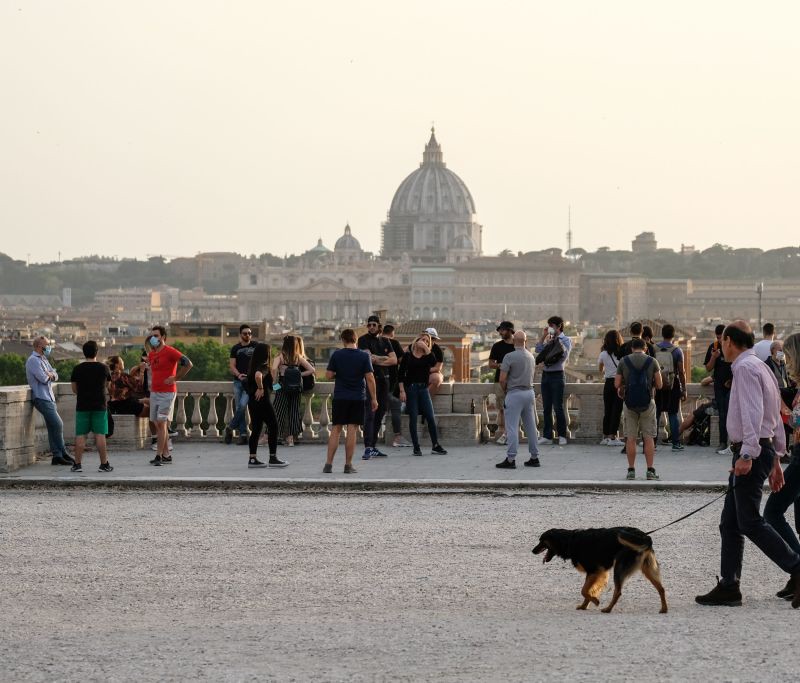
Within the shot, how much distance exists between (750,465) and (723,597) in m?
0.51

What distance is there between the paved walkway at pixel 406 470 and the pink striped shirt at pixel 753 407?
3.74 metres

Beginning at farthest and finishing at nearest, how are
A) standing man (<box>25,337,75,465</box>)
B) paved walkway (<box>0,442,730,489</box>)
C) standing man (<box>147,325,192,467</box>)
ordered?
1. standing man (<box>147,325,192,467</box>)
2. standing man (<box>25,337,75,465</box>)
3. paved walkway (<box>0,442,730,489</box>)

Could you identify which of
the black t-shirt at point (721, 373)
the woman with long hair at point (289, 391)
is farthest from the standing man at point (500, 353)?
the black t-shirt at point (721, 373)

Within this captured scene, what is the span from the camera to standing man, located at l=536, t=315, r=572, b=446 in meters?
13.6

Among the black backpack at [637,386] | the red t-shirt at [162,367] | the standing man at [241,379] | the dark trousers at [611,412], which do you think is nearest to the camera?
the black backpack at [637,386]

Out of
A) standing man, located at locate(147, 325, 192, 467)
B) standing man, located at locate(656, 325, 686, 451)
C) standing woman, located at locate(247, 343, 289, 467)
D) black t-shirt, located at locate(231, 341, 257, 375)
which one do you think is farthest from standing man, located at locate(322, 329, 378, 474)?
standing man, located at locate(656, 325, 686, 451)

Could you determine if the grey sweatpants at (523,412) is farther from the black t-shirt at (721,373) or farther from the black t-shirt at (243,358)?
the black t-shirt at (243,358)

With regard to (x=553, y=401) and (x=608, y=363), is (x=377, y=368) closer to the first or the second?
(x=553, y=401)

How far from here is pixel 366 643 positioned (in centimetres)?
637

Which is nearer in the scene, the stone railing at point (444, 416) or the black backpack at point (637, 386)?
the black backpack at point (637, 386)

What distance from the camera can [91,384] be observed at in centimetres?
1207

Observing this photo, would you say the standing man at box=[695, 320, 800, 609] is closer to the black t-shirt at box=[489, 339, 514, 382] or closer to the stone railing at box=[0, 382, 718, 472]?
the black t-shirt at box=[489, 339, 514, 382]

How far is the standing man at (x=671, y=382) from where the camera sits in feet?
42.5

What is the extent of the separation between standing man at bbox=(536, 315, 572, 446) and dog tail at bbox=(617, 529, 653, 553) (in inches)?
261
